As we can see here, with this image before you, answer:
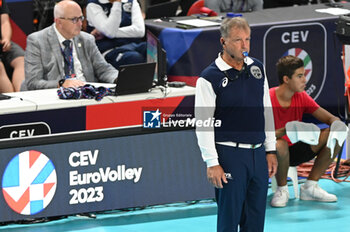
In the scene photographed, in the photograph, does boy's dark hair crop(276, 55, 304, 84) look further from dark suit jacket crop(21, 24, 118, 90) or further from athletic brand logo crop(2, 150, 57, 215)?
athletic brand logo crop(2, 150, 57, 215)

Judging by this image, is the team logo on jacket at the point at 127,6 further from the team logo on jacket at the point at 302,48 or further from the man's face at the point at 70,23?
the team logo on jacket at the point at 302,48

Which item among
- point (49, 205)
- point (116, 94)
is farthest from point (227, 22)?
point (49, 205)

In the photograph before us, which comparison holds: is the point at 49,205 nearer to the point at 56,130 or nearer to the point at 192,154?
the point at 56,130

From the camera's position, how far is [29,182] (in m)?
6.09

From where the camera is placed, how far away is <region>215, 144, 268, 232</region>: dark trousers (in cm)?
488

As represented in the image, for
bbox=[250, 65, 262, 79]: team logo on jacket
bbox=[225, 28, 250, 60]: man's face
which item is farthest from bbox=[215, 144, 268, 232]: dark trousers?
bbox=[225, 28, 250, 60]: man's face

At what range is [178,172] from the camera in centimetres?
648

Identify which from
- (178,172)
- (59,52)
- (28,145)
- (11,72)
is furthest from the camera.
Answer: (11,72)

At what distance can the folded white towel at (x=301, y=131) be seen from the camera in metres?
6.81

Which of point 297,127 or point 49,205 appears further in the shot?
point 297,127

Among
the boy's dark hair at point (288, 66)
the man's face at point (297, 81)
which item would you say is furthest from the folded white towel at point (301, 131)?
the boy's dark hair at point (288, 66)

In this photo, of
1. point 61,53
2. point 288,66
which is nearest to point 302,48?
point 288,66

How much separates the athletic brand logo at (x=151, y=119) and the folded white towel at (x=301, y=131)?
47.7 inches

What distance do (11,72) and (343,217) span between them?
403 cm
